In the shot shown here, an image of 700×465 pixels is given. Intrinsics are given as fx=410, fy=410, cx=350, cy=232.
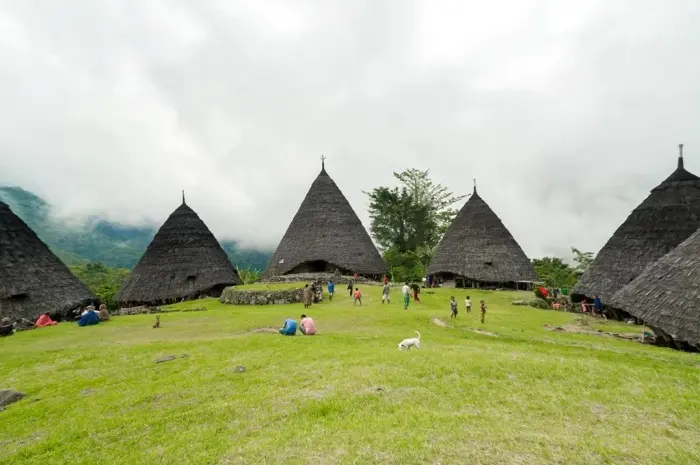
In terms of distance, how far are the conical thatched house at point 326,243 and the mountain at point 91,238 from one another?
76.2 m

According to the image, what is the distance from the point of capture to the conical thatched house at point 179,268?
1272 inches

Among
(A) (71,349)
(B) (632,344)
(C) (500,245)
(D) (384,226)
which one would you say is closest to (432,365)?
(B) (632,344)

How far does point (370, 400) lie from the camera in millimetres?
7500

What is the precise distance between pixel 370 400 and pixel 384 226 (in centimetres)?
3853

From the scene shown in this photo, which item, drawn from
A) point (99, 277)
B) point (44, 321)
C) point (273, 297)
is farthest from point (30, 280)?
point (99, 277)

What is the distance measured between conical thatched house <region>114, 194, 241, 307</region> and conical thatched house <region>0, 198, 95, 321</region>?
685 cm

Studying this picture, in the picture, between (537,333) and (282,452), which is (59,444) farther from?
(537,333)

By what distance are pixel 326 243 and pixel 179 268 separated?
39.9 feet

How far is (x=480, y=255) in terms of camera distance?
113 ft

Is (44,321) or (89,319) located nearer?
(89,319)

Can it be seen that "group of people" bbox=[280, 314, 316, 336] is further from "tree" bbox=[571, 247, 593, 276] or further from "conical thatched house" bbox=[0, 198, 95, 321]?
"tree" bbox=[571, 247, 593, 276]

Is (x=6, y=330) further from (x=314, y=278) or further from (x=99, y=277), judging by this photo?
(x=99, y=277)

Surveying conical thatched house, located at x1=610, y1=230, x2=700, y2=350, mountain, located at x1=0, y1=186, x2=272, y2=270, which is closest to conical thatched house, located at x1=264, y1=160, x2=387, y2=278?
conical thatched house, located at x1=610, y1=230, x2=700, y2=350

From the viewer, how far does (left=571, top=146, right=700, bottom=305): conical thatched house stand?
23.8m
